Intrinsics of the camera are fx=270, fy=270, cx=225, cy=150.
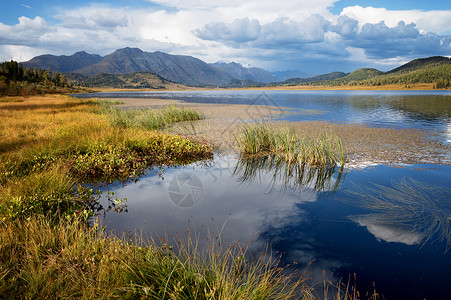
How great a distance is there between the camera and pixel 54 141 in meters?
11.9

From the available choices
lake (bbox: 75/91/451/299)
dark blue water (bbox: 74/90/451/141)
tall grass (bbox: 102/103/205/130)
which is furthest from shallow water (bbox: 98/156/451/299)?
tall grass (bbox: 102/103/205/130)

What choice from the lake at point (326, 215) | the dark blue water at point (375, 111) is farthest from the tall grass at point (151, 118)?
the lake at point (326, 215)

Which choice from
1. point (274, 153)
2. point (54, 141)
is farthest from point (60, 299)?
point (274, 153)

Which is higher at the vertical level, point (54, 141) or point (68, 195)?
point (54, 141)

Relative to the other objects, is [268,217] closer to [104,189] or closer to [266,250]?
[266,250]

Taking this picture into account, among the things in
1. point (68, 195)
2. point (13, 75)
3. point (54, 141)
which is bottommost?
point (68, 195)

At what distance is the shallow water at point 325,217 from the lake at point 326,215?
0.02m

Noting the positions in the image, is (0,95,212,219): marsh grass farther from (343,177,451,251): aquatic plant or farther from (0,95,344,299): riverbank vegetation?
(343,177,451,251): aquatic plant

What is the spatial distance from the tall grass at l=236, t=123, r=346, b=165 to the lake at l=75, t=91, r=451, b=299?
3.34ft

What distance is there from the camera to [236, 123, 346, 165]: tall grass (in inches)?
489

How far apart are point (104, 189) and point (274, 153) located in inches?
334

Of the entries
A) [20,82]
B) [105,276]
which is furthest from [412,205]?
[20,82]

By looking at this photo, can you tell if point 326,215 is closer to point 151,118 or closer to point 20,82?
point 151,118

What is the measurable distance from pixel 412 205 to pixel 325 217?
2766 mm
